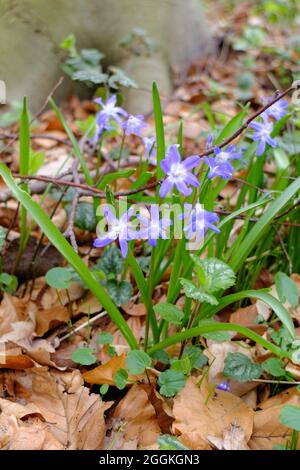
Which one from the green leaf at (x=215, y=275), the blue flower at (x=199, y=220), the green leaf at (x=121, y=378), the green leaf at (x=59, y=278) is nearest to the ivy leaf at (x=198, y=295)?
the green leaf at (x=215, y=275)

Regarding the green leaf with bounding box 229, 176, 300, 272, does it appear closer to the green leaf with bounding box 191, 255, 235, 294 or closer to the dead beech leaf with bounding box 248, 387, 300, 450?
the green leaf with bounding box 191, 255, 235, 294

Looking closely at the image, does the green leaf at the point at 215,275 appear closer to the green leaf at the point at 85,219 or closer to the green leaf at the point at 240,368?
the green leaf at the point at 240,368

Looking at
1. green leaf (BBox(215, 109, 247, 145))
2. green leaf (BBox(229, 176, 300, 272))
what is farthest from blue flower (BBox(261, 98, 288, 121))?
green leaf (BBox(229, 176, 300, 272))

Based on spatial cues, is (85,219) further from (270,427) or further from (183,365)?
(270,427)

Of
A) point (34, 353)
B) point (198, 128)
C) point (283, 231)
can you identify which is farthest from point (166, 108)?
point (34, 353)

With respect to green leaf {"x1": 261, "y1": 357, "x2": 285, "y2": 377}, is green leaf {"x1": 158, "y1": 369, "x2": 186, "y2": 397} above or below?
below

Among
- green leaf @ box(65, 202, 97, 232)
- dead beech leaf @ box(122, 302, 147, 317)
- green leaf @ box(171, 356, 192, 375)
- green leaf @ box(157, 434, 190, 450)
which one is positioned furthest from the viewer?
green leaf @ box(65, 202, 97, 232)

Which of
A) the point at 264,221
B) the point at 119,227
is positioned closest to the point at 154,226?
the point at 119,227
